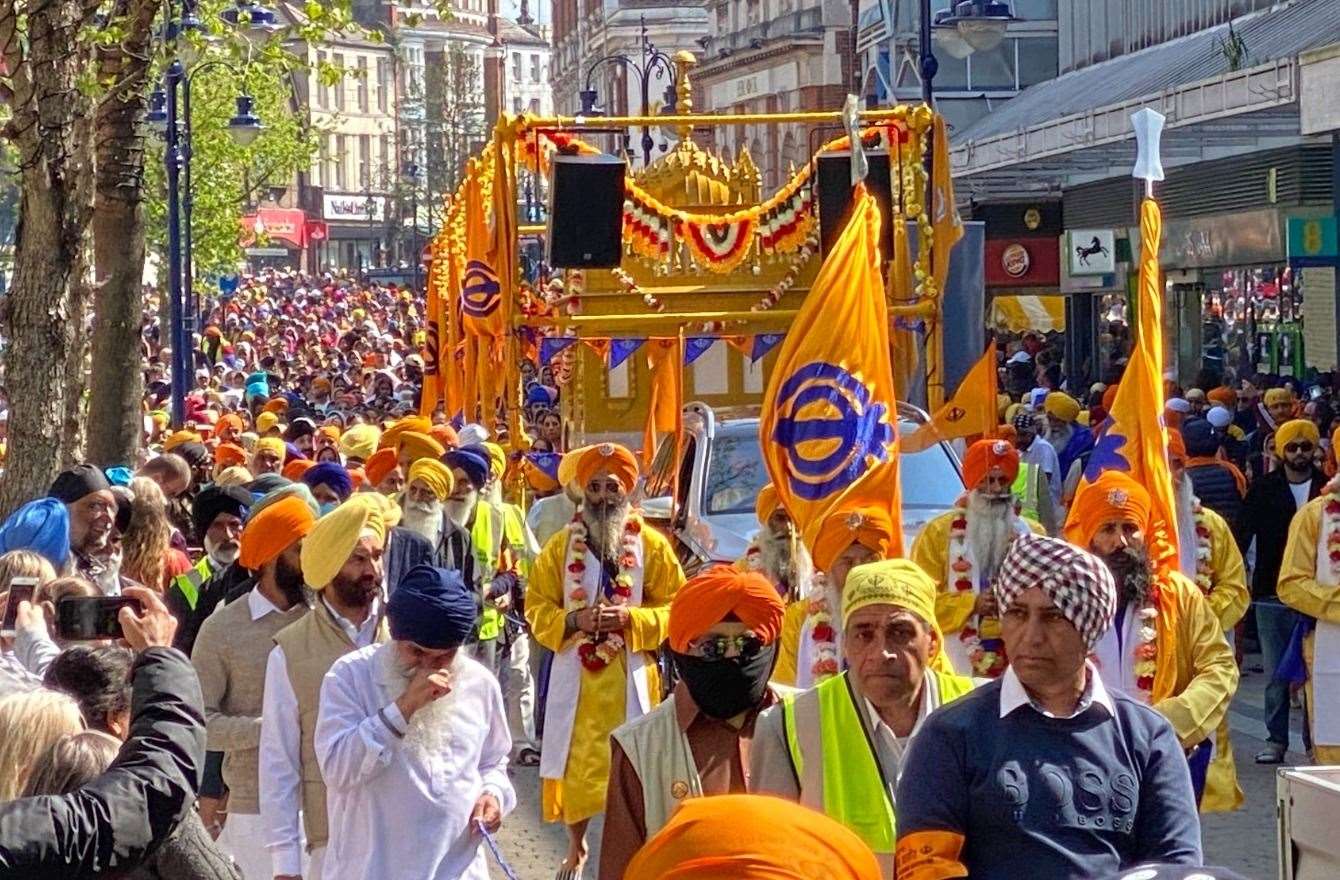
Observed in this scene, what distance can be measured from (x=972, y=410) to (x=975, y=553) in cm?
417

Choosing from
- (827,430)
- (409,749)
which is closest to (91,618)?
(409,749)

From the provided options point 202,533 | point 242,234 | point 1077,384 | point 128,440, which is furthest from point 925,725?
point 242,234

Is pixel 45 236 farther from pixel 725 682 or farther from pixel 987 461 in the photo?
pixel 725 682

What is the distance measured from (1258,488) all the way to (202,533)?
593 cm

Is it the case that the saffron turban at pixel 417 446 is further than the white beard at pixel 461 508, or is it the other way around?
the saffron turban at pixel 417 446

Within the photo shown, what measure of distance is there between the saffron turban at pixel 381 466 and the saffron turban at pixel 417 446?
7cm

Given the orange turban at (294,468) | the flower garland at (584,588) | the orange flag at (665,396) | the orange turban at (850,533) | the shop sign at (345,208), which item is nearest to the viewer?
the orange turban at (850,533)

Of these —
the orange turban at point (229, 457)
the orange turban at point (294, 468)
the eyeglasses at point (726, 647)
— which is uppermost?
the orange turban at point (229, 457)

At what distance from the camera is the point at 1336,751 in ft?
34.6

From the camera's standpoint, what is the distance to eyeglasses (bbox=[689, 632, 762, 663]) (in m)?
5.99

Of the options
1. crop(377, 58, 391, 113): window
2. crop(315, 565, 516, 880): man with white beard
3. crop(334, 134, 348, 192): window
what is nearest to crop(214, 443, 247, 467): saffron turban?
crop(315, 565, 516, 880): man with white beard

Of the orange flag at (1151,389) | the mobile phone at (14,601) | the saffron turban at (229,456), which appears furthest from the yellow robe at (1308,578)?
the saffron turban at (229,456)

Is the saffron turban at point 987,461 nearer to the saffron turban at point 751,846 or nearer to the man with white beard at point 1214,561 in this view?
the man with white beard at point 1214,561

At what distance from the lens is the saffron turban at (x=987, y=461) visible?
10430mm
